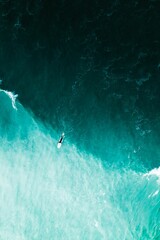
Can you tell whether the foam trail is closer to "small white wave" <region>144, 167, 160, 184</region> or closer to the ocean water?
the ocean water

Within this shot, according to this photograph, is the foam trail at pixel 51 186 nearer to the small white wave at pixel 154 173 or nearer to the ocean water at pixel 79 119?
the ocean water at pixel 79 119

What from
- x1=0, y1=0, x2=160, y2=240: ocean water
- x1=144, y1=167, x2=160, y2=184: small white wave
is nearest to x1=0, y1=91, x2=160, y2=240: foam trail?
x1=0, y1=0, x2=160, y2=240: ocean water

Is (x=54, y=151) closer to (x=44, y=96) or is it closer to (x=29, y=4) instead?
(x=44, y=96)

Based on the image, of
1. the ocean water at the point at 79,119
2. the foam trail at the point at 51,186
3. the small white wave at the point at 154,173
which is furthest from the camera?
the small white wave at the point at 154,173

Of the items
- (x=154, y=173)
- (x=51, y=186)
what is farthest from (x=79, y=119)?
(x=154, y=173)

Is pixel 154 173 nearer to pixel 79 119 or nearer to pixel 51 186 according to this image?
pixel 79 119

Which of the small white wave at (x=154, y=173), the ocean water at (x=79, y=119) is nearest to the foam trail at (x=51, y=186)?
the ocean water at (x=79, y=119)

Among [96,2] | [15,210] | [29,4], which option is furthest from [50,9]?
[15,210]
